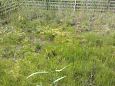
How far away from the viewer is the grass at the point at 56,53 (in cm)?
317

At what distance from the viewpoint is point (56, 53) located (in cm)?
376

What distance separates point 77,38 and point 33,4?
1089mm

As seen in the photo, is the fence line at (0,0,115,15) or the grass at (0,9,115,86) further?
the fence line at (0,0,115,15)

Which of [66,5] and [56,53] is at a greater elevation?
[66,5]

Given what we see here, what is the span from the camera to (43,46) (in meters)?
3.99

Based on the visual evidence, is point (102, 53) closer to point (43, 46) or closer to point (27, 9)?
point (43, 46)

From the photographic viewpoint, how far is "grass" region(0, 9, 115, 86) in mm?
3172

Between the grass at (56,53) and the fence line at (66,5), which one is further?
the fence line at (66,5)

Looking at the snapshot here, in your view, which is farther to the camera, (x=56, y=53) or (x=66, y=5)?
(x=66, y=5)

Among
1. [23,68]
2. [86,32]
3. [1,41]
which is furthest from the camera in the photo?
[86,32]

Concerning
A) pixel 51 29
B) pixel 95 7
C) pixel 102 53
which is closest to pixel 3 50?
pixel 51 29

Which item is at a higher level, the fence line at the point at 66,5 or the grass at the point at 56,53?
the fence line at the point at 66,5

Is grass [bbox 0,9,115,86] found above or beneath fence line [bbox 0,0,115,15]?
beneath

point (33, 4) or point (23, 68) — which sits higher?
point (33, 4)
